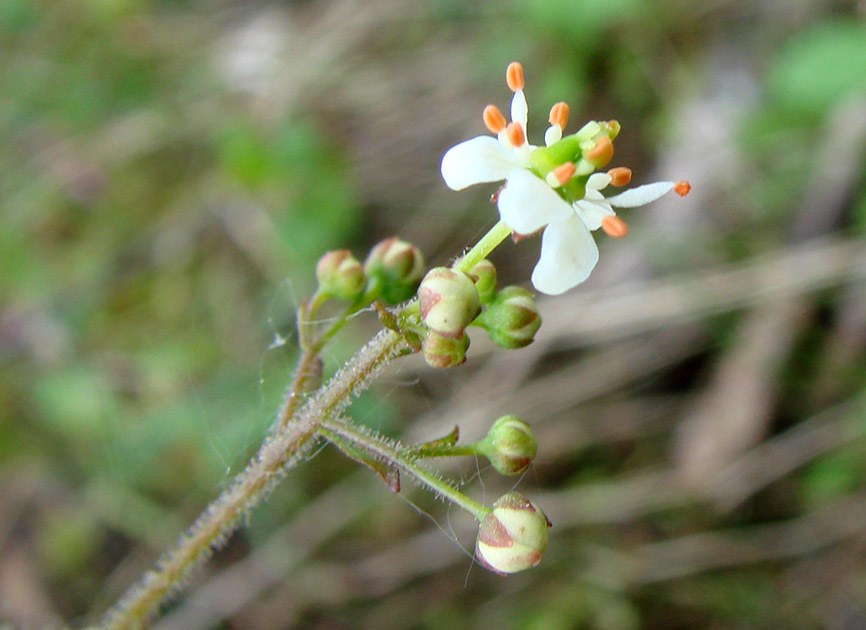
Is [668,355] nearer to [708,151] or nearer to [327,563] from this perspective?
[708,151]

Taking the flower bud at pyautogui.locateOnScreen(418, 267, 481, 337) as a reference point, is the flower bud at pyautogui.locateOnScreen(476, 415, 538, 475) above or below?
below

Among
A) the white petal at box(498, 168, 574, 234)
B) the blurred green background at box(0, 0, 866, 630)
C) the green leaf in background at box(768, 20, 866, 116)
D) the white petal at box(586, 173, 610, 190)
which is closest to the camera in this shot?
the white petal at box(498, 168, 574, 234)

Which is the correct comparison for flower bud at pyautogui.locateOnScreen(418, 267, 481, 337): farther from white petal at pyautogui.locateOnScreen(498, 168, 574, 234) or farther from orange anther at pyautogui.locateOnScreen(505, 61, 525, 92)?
orange anther at pyautogui.locateOnScreen(505, 61, 525, 92)

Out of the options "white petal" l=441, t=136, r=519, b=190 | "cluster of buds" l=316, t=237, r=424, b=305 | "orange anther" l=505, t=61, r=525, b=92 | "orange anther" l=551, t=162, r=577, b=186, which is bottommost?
"orange anther" l=551, t=162, r=577, b=186

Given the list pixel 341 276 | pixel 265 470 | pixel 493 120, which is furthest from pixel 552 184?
pixel 265 470

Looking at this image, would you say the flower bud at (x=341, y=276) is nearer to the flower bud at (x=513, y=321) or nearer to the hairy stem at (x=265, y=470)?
the hairy stem at (x=265, y=470)

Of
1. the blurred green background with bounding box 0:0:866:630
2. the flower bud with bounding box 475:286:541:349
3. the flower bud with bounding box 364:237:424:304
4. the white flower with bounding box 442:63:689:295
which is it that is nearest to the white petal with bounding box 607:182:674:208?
the white flower with bounding box 442:63:689:295
